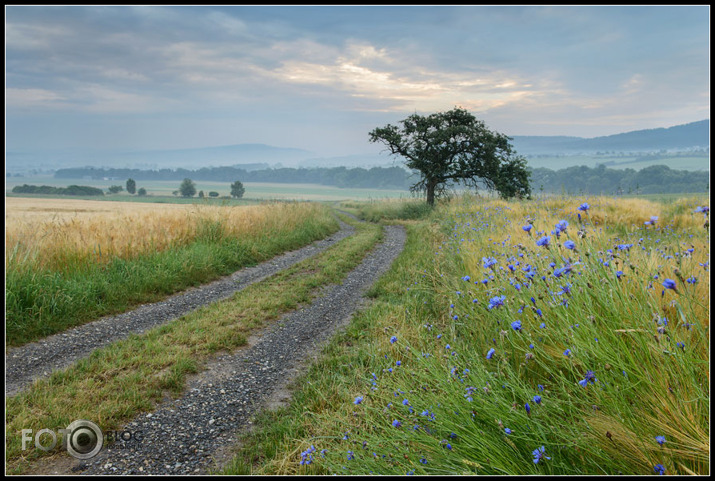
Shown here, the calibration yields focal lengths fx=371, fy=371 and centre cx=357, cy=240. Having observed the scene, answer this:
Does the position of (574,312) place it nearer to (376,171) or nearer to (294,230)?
(294,230)

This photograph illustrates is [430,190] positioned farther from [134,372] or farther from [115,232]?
[134,372]

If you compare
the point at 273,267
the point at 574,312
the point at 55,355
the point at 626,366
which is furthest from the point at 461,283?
the point at 273,267

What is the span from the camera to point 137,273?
877 cm

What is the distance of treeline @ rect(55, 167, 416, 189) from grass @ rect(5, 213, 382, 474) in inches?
4881

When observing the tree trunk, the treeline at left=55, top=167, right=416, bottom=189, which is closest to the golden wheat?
the tree trunk

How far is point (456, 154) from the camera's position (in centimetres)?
3095

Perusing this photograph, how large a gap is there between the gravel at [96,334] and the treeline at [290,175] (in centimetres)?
12239

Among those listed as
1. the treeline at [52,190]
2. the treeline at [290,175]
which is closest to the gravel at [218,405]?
the treeline at [52,190]

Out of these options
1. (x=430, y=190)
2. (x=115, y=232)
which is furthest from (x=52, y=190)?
(x=115, y=232)

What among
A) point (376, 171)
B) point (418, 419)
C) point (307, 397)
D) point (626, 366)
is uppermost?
point (376, 171)

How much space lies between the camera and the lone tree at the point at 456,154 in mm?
29969

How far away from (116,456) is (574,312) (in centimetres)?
417

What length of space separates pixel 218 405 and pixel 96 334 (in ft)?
11.5

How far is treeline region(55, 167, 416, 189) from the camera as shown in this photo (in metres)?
139
